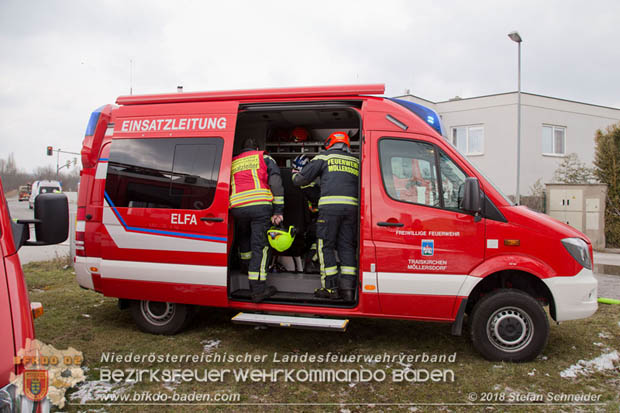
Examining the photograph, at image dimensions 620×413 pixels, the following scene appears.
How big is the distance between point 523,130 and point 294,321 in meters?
18.6

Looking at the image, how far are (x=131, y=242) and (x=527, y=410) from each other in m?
4.30

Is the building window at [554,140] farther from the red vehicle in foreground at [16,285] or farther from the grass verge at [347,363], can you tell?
the red vehicle in foreground at [16,285]

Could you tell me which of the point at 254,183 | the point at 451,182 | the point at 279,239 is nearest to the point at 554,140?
the point at 451,182

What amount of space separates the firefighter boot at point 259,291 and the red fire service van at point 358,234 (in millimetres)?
78

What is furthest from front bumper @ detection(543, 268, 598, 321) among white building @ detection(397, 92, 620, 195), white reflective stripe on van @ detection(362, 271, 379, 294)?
white building @ detection(397, 92, 620, 195)

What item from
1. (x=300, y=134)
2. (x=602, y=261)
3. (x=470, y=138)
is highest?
(x=470, y=138)

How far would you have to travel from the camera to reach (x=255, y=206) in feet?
15.8

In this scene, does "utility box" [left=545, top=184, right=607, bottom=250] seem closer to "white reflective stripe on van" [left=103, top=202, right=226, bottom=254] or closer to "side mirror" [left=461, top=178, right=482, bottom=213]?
"side mirror" [left=461, top=178, right=482, bottom=213]

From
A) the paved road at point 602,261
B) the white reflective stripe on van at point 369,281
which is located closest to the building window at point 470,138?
the paved road at point 602,261

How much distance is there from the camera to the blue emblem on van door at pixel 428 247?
4.28 m

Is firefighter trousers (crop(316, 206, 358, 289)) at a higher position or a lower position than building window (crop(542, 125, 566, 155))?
lower

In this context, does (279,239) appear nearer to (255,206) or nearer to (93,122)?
(255,206)

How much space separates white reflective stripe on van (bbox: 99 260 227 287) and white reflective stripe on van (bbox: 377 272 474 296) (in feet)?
5.80

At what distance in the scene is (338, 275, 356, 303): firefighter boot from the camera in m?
4.66
